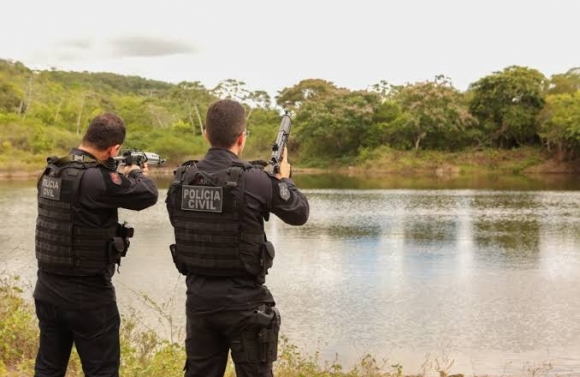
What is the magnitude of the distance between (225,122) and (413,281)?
31.0 feet

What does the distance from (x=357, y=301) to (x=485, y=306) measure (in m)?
2.01

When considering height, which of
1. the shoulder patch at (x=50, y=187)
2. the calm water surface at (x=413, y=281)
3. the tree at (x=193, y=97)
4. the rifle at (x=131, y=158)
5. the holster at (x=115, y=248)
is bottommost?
the calm water surface at (x=413, y=281)

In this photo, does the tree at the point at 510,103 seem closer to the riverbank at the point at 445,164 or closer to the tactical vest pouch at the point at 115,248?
the riverbank at the point at 445,164

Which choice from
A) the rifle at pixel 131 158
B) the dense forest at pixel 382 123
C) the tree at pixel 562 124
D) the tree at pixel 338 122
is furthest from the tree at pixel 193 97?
the rifle at pixel 131 158

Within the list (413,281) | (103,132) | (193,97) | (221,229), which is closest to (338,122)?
(193,97)

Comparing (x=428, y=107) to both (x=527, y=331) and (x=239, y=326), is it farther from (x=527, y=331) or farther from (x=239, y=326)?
(x=239, y=326)

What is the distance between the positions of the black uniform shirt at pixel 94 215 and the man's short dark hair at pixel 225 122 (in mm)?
514

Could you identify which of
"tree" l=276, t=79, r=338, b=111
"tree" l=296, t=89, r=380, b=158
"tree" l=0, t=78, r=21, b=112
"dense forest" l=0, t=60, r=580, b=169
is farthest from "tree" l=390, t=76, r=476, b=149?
"tree" l=0, t=78, r=21, b=112

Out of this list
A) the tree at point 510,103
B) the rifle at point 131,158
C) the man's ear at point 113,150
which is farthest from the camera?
the tree at point 510,103

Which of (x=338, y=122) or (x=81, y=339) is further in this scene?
(x=338, y=122)

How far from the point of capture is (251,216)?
299cm

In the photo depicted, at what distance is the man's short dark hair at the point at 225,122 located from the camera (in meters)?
3.03

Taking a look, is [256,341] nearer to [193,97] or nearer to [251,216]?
[251,216]

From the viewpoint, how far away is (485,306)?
10.2m
